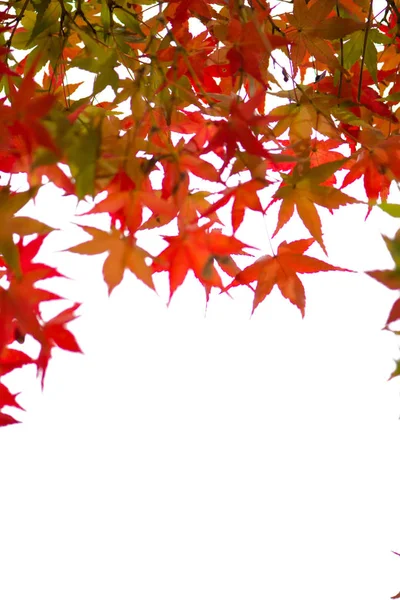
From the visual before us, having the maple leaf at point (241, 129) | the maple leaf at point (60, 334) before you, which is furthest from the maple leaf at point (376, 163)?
the maple leaf at point (60, 334)

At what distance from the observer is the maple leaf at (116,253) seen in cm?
47

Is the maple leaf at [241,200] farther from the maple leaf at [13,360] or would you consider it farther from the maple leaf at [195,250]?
the maple leaf at [13,360]

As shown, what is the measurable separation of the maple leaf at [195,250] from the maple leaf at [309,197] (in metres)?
0.09

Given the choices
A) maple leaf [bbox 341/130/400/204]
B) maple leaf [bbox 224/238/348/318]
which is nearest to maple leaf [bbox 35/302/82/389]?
maple leaf [bbox 224/238/348/318]

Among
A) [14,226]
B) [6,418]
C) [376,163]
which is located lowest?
[6,418]

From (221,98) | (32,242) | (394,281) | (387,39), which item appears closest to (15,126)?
(32,242)

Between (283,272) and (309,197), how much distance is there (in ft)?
Answer: 0.24

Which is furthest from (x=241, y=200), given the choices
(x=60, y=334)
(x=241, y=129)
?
(x=60, y=334)

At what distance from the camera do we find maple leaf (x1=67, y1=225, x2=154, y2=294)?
471 millimetres

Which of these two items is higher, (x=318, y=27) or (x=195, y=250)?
(x=318, y=27)

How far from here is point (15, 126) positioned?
1.60 ft

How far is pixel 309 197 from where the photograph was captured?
57 cm

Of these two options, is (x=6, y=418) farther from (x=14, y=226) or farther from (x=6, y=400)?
(x=14, y=226)

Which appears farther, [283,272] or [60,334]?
[283,272]
